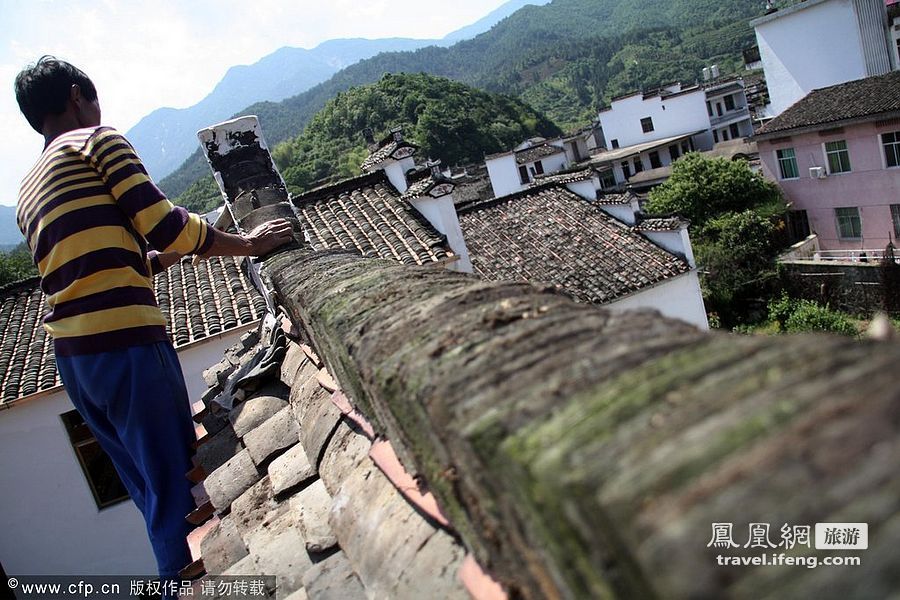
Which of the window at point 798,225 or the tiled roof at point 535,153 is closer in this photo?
the window at point 798,225

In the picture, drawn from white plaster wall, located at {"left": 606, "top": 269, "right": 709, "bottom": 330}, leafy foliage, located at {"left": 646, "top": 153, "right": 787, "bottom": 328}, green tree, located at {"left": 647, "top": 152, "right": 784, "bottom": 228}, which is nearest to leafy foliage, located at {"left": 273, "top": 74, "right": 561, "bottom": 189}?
green tree, located at {"left": 647, "top": 152, "right": 784, "bottom": 228}

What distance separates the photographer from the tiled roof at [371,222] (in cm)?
1057

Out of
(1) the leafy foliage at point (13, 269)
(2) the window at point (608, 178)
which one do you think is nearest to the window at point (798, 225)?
(2) the window at point (608, 178)

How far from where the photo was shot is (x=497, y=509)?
1.18 metres

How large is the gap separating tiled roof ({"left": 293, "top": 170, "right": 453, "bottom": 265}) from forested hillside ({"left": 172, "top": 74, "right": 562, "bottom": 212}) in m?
54.9

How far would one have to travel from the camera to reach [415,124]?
74562mm

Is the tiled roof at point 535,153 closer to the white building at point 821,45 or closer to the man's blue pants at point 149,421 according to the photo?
the white building at point 821,45

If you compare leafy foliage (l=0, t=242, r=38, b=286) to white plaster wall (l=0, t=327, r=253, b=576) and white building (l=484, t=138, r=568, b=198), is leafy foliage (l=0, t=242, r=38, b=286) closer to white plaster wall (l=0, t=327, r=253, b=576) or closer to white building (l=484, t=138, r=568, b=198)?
white building (l=484, t=138, r=568, b=198)

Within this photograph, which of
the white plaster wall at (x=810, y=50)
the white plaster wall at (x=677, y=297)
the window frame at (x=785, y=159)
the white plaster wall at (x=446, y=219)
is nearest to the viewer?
the white plaster wall at (x=446, y=219)

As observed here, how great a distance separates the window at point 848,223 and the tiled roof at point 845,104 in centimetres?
354

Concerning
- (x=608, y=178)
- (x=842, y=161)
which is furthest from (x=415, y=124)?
(x=842, y=161)

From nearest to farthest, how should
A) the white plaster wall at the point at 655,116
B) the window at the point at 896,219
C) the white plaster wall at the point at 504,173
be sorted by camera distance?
the window at the point at 896,219 < the white plaster wall at the point at 504,173 < the white plaster wall at the point at 655,116

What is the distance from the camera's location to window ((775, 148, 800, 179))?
2689 cm

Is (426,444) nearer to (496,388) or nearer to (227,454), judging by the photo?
(496,388)
